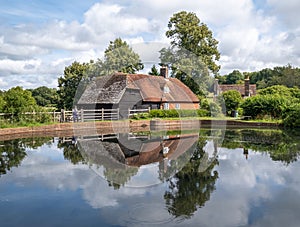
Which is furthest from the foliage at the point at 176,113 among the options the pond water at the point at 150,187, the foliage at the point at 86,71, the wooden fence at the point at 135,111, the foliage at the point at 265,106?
the pond water at the point at 150,187

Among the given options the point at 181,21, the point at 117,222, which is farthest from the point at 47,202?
the point at 181,21

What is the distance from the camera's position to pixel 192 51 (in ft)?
124

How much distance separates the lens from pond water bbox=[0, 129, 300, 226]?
20.0ft

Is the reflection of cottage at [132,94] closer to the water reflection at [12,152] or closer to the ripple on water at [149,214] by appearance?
the water reflection at [12,152]

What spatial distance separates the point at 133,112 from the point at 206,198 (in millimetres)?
21517

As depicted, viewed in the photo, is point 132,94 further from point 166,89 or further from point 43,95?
point 43,95

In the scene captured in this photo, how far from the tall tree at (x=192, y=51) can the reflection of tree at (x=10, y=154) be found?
2331 cm

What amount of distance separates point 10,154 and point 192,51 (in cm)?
2847

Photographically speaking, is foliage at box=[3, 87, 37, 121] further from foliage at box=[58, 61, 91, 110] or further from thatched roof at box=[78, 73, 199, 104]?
foliage at box=[58, 61, 91, 110]

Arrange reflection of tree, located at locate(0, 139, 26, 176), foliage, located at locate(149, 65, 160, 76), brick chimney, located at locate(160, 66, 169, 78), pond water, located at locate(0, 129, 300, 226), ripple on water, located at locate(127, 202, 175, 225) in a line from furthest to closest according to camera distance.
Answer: foliage, located at locate(149, 65, 160, 76)
brick chimney, located at locate(160, 66, 169, 78)
reflection of tree, located at locate(0, 139, 26, 176)
pond water, located at locate(0, 129, 300, 226)
ripple on water, located at locate(127, 202, 175, 225)

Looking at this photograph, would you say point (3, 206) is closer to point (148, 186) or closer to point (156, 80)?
point (148, 186)

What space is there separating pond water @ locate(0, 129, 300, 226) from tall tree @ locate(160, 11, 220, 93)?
22.9 m

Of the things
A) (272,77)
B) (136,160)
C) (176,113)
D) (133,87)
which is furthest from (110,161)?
(272,77)

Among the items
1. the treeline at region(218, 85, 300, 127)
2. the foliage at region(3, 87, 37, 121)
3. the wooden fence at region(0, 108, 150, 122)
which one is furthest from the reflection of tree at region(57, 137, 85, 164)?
the treeline at region(218, 85, 300, 127)
